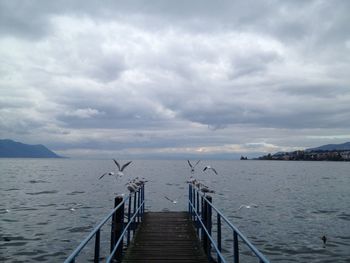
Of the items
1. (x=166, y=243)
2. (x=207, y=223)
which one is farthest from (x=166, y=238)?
(x=207, y=223)

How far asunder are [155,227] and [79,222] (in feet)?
36.1

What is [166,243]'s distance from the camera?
10.9 meters

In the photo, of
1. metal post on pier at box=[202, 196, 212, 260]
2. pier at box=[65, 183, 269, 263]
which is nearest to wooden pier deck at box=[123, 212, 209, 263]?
pier at box=[65, 183, 269, 263]

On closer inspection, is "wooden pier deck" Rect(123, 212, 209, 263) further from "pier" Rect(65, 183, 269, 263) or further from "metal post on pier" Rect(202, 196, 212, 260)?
"metal post on pier" Rect(202, 196, 212, 260)

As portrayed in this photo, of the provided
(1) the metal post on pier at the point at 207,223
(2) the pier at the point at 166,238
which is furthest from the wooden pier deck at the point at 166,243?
(1) the metal post on pier at the point at 207,223

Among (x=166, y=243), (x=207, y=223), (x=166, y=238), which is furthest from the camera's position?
(x=166, y=238)

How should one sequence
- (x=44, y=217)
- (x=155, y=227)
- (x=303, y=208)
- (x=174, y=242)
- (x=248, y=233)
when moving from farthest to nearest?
(x=303, y=208) < (x=44, y=217) < (x=248, y=233) < (x=155, y=227) < (x=174, y=242)

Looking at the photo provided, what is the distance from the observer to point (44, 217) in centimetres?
2459

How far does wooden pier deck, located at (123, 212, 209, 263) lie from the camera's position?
9.43 metres

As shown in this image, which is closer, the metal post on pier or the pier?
the pier

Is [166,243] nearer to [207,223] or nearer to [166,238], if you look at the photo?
[166,238]

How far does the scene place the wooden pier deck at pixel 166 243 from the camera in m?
9.43

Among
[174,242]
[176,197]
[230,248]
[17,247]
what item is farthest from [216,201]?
[174,242]

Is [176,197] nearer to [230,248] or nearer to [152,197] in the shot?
[152,197]
